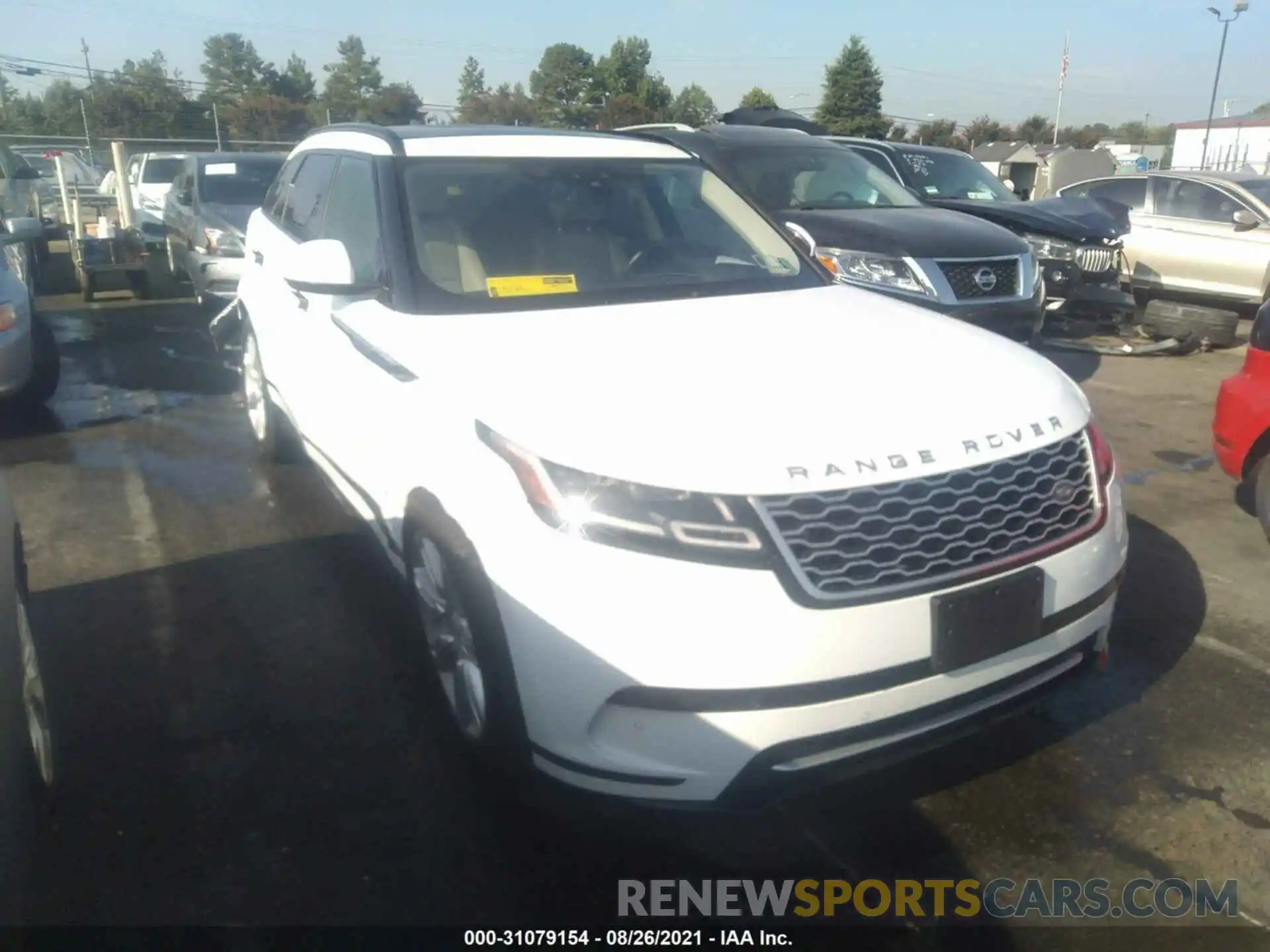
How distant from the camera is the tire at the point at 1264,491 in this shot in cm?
453

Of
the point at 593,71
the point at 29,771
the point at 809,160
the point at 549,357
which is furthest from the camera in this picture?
Result: the point at 593,71

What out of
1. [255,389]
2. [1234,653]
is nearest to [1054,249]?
[1234,653]

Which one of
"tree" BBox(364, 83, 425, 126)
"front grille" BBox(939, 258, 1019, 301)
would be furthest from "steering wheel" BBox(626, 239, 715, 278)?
"tree" BBox(364, 83, 425, 126)

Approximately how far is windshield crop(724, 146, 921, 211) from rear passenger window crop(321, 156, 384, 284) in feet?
13.4

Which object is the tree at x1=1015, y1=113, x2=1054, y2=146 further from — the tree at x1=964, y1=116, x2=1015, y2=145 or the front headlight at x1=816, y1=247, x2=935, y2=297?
the front headlight at x1=816, y1=247, x2=935, y2=297

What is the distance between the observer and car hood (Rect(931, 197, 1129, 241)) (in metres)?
9.55

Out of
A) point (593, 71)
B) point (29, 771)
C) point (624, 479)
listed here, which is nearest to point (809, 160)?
point (624, 479)

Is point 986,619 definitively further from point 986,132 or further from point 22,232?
point 986,132

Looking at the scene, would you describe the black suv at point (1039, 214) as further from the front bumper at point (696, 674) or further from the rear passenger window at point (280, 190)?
the front bumper at point (696, 674)

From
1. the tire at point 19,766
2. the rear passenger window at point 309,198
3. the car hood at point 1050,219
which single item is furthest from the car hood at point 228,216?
the tire at point 19,766

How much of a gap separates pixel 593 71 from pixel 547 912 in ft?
261

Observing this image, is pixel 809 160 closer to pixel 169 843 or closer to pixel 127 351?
pixel 127 351

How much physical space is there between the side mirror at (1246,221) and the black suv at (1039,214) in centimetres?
103

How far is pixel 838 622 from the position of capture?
7.38ft
